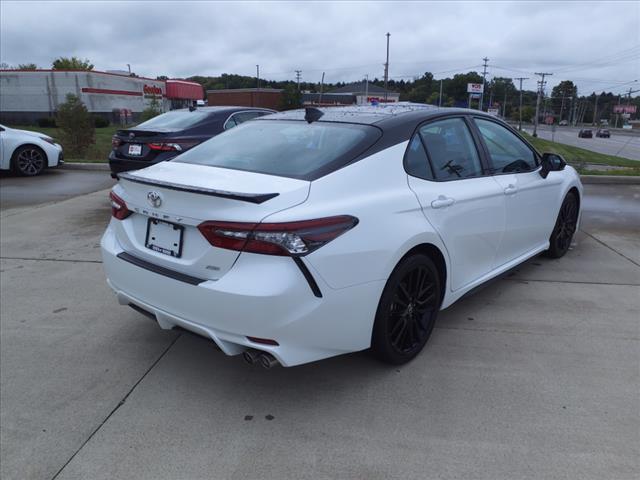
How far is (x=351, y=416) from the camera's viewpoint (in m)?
2.86

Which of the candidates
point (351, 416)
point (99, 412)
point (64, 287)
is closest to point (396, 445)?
point (351, 416)

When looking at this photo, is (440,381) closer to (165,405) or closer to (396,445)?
(396,445)

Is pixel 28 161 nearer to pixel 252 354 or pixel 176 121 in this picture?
pixel 176 121

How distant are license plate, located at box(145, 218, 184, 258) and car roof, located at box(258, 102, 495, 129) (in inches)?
51.8

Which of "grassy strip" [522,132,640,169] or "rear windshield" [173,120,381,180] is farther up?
"rear windshield" [173,120,381,180]

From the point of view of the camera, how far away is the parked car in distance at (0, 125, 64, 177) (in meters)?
10.8

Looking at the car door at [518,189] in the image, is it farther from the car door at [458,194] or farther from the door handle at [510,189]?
the car door at [458,194]

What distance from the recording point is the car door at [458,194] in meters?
3.32

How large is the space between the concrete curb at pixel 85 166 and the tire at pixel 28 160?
981 mm

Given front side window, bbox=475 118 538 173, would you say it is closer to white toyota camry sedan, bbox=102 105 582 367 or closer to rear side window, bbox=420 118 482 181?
white toyota camry sedan, bbox=102 105 582 367

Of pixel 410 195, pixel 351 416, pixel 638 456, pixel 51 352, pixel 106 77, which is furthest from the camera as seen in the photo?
pixel 106 77

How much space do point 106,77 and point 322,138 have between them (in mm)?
48747

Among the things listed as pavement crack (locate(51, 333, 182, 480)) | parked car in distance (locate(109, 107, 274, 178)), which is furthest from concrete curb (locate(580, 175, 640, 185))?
pavement crack (locate(51, 333, 182, 480))

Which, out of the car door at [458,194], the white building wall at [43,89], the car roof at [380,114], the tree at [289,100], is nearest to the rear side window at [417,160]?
the car door at [458,194]
